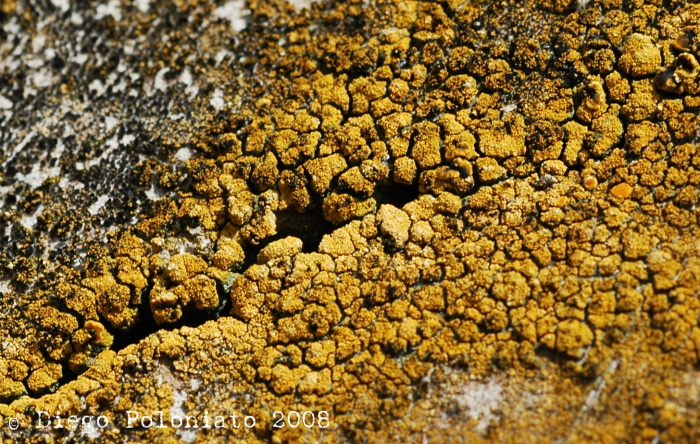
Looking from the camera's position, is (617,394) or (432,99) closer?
(617,394)

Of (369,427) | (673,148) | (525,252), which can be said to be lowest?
(369,427)

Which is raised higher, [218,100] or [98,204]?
[218,100]

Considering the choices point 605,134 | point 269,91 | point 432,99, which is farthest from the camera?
point 269,91

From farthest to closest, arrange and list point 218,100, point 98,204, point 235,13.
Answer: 1. point 235,13
2. point 218,100
3. point 98,204

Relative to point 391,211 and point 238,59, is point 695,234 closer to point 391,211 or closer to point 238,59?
point 391,211

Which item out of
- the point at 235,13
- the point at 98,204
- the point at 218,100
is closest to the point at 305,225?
the point at 218,100

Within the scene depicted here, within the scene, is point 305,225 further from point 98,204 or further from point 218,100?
point 98,204

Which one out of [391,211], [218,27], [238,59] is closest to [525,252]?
[391,211]

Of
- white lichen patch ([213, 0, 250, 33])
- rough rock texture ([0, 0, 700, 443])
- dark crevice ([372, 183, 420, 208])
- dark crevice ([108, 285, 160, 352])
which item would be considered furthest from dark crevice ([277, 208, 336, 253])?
white lichen patch ([213, 0, 250, 33])

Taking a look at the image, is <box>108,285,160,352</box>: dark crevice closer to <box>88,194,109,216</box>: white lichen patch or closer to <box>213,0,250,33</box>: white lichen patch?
<box>88,194,109,216</box>: white lichen patch
